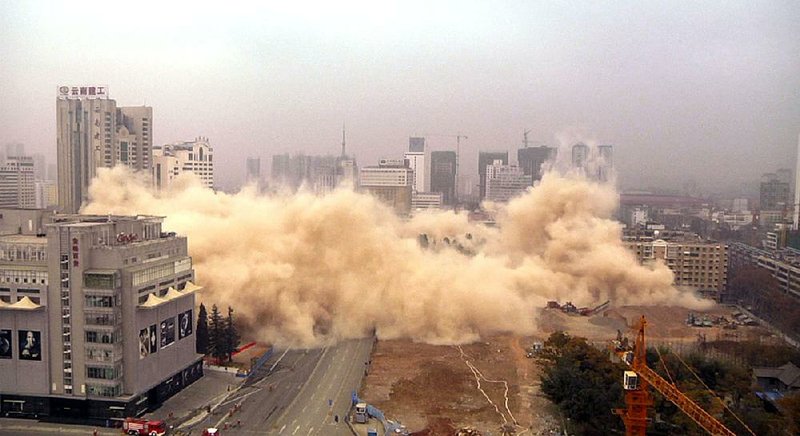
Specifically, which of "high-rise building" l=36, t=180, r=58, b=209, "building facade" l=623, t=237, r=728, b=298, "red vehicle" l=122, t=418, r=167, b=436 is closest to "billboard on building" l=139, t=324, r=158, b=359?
"red vehicle" l=122, t=418, r=167, b=436

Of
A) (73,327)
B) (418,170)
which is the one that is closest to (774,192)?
(73,327)

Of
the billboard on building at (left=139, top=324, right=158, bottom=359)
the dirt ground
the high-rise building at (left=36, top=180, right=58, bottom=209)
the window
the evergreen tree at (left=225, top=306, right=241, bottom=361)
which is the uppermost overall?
the high-rise building at (left=36, top=180, right=58, bottom=209)

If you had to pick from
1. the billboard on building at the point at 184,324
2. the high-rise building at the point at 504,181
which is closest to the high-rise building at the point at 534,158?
the high-rise building at the point at 504,181

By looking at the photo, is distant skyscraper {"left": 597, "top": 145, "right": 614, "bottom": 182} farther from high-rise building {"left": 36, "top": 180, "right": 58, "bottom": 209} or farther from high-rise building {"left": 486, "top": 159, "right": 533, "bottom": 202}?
high-rise building {"left": 36, "top": 180, "right": 58, "bottom": 209}

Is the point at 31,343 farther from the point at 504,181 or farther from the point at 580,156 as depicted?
the point at 504,181

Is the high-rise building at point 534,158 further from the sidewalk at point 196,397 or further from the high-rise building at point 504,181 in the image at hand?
the sidewalk at point 196,397

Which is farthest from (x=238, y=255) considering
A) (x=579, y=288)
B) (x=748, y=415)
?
(x=748, y=415)

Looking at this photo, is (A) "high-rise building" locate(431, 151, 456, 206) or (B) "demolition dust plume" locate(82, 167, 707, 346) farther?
(A) "high-rise building" locate(431, 151, 456, 206)
